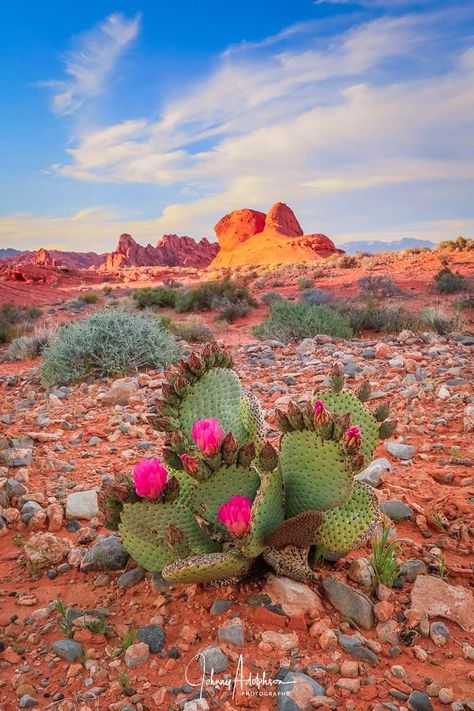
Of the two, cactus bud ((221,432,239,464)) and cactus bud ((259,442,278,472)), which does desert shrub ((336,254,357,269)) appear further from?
cactus bud ((221,432,239,464))

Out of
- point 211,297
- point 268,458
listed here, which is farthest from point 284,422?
point 211,297

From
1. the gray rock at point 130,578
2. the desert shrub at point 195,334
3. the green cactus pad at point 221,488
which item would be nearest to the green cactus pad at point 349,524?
the green cactus pad at point 221,488

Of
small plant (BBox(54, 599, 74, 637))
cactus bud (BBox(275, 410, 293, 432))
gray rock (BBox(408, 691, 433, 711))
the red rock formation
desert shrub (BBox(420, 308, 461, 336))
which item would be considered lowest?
small plant (BBox(54, 599, 74, 637))

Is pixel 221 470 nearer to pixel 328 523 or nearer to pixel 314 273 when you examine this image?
pixel 328 523

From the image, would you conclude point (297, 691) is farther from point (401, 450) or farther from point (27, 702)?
point (401, 450)

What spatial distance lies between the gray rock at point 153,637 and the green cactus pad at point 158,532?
9.3 inches

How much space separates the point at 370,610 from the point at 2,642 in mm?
1504

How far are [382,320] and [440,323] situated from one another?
4.78ft

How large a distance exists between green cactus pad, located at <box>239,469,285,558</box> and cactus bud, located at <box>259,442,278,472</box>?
0.06m

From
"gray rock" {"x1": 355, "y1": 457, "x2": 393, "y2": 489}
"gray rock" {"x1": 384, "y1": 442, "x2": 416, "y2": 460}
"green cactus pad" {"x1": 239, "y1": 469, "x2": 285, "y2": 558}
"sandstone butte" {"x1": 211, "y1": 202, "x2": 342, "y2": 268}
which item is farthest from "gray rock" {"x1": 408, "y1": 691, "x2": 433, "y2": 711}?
"sandstone butte" {"x1": 211, "y1": 202, "x2": 342, "y2": 268}

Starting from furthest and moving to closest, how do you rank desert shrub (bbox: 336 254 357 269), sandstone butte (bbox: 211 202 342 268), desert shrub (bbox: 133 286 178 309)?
sandstone butte (bbox: 211 202 342 268)
desert shrub (bbox: 336 254 357 269)
desert shrub (bbox: 133 286 178 309)

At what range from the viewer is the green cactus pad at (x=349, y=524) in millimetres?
2346

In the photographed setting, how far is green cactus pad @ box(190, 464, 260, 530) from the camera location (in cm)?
223

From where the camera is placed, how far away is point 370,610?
2236 mm
